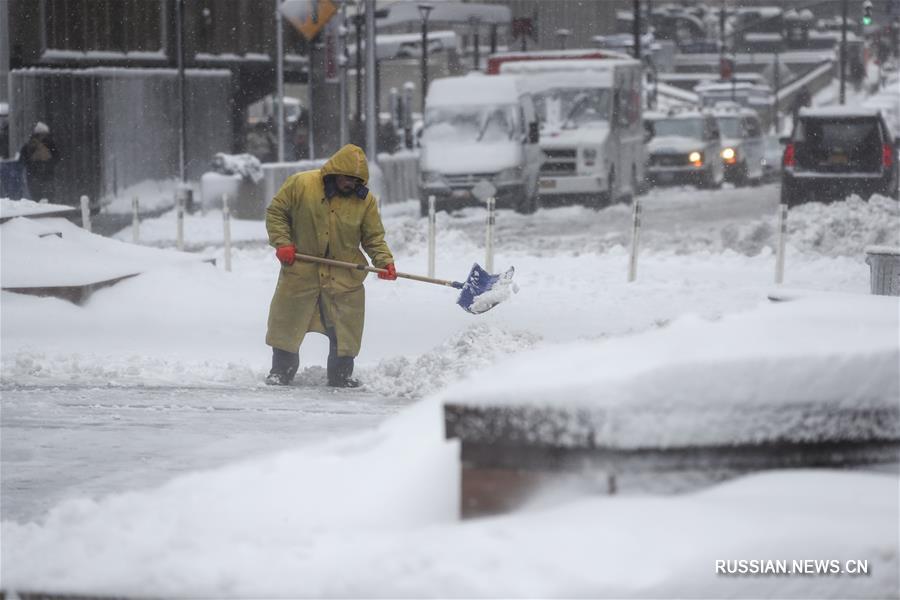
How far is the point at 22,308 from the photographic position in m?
13.4

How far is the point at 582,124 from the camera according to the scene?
32000 millimetres

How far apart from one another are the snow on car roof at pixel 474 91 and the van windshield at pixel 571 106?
6.36 feet

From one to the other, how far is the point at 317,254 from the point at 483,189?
1875 cm

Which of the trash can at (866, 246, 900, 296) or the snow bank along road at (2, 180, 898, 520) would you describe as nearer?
the snow bank along road at (2, 180, 898, 520)

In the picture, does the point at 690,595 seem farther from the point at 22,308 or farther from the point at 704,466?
the point at 22,308

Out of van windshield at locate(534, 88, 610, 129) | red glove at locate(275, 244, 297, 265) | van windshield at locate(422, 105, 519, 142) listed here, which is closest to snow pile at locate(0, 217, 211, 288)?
red glove at locate(275, 244, 297, 265)

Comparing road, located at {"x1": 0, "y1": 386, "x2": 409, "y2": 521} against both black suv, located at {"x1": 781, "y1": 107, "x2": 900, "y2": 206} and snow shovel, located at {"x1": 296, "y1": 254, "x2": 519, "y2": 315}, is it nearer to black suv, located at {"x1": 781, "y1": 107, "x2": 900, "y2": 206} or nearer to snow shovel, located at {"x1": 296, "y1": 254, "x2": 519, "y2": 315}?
snow shovel, located at {"x1": 296, "y1": 254, "x2": 519, "y2": 315}

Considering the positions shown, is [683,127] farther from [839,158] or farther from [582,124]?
[839,158]

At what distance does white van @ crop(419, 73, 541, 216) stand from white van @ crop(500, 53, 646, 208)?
2.88ft

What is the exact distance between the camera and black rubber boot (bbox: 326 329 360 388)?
10890 millimetres

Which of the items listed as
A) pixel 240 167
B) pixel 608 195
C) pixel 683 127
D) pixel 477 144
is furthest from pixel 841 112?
pixel 683 127

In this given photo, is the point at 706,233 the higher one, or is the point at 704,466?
the point at 704,466

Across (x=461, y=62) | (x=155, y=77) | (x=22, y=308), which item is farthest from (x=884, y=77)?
(x=22, y=308)

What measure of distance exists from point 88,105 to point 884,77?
230 ft
